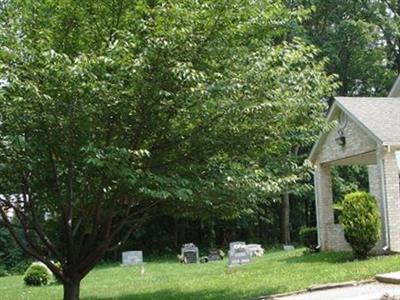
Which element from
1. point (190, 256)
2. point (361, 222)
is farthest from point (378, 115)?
point (190, 256)

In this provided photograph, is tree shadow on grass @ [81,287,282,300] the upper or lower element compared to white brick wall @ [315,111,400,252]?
lower

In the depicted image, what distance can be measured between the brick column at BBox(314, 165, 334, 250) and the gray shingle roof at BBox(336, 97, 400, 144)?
92.0 inches

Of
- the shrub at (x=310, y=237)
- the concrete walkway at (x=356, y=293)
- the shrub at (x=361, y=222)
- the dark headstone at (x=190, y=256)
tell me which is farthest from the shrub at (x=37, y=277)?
the concrete walkway at (x=356, y=293)

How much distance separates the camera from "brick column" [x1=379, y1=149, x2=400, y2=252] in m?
14.3

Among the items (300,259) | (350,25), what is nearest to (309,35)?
(350,25)

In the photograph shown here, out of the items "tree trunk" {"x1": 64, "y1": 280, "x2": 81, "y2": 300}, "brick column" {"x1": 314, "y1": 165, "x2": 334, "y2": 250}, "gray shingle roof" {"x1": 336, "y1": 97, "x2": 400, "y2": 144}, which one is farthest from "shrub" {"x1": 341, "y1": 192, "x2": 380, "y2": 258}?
"tree trunk" {"x1": 64, "y1": 280, "x2": 81, "y2": 300}

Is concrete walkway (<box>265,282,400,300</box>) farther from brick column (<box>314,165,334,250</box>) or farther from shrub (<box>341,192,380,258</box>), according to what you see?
brick column (<box>314,165,334,250</box>)

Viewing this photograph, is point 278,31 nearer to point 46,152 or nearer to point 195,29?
point 195,29

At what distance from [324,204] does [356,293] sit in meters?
8.33

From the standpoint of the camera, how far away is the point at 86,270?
34.0ft

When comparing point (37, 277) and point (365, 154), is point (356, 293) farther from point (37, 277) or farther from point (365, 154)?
point (37, 277)

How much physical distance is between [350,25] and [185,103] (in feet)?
77.3

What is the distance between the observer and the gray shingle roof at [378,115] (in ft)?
47.5

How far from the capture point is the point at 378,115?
52.3ft
